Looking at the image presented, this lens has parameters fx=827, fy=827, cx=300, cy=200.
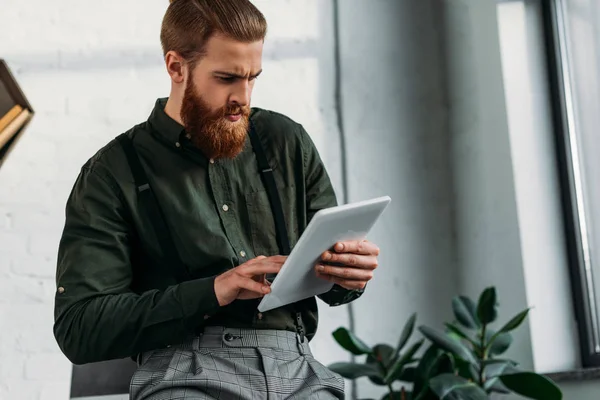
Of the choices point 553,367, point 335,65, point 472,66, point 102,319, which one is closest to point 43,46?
point 335,65

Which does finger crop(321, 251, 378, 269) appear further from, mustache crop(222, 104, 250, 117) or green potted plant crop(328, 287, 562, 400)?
green potted plant crop(328, 287, 562, 400)

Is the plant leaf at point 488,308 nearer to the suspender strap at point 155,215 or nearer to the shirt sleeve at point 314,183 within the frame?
the shirt sleeve at point 314,183

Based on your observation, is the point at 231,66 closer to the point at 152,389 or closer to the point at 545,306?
the point at 152,389

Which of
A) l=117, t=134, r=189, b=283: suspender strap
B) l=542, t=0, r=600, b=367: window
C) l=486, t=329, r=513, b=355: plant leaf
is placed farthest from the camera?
l=542, t=0, r=600, b=367: window

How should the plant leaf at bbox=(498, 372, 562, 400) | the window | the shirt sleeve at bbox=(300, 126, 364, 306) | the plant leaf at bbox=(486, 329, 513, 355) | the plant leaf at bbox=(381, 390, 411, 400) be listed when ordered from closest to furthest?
the shirt sleeve at bbox=(300, 126, 364, 306) → the plant leaf at bbox=(498, 372, 562, 400) → the plant leaf at bbox=(486, 329, 513, 355) → the plant leaf at bbox=(381, 390, 411, 400) → the window

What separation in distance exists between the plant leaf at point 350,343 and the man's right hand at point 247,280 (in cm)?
139

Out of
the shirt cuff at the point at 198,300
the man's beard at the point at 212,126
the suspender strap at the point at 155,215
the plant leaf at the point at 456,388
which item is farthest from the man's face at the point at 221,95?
the plant leaf at the point at 456,388

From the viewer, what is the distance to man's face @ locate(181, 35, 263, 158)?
1.47m

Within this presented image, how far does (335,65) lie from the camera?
327 centimetres

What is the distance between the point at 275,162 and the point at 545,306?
1.68 m

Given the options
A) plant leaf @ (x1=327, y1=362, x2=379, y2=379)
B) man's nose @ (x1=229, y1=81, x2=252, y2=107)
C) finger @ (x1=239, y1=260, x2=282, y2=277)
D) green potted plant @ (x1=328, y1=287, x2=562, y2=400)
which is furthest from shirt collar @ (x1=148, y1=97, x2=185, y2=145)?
plant leaf @ (x1=327, y1=362, x2=379, y2=379)

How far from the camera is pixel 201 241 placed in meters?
1.44

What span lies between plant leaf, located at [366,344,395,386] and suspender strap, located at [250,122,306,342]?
121cm

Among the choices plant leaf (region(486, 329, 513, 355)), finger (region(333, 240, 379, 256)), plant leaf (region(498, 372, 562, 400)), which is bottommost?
plant leaf (region(498, 372, 562, 400))
